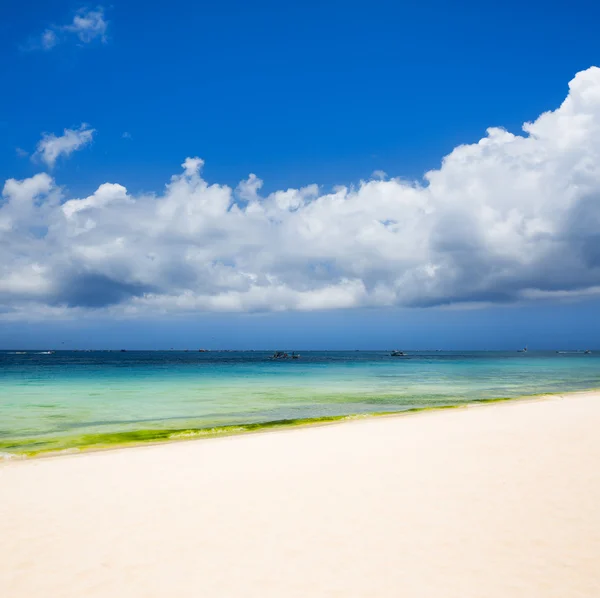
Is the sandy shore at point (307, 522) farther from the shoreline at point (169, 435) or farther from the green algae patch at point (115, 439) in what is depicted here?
the green algae patch at point (115, 439)

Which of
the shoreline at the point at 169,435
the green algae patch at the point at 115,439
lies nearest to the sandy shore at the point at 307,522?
the shoreline at the point at 169,435

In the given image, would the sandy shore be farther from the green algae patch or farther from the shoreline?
the green algae patch

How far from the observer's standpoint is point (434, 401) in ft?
99.1

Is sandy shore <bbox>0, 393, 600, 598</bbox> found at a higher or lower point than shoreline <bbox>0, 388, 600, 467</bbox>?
higher

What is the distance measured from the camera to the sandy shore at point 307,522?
559 cm

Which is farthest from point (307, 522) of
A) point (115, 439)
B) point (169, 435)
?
point (115, 439)

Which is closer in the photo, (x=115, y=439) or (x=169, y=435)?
(x=115, y=439)

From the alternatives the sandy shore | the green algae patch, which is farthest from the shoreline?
the sandy shore

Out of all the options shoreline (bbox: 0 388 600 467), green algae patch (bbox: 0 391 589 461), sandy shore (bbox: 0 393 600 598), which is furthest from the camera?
green algae patch (bbox: 0 391 589 461)

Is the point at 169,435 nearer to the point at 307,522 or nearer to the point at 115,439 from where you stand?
the point at 115,439

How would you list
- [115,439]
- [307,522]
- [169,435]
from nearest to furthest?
[307,522] < [115,439] < [169,435]

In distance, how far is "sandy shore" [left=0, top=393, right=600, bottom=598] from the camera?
559cm

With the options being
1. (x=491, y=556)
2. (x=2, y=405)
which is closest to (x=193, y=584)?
(x=491, y=556)

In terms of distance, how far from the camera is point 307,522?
7406mm
